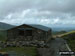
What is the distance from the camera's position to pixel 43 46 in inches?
1138

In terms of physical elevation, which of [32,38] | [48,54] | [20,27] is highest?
[20,27]

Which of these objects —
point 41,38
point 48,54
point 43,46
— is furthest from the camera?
point 41,38

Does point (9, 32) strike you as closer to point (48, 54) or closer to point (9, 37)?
point (9, 37)

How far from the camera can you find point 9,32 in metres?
36.1

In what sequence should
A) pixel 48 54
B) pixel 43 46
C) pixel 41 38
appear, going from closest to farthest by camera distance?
pixel 48 54 → pixel 43 46 → pixel 41 38

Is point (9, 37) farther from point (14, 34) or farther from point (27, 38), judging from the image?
point (27, 38)

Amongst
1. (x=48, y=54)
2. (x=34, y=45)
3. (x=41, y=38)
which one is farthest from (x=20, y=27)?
(x=48, y=54)

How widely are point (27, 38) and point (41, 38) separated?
2.86m

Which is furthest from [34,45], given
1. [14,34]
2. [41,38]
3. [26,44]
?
[14,34]

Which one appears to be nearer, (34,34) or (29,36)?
(34,34)

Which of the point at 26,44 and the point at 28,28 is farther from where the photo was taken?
the point at 28,28

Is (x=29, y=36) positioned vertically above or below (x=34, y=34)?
below

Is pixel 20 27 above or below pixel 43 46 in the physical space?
above

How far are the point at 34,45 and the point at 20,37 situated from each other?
647 cm
